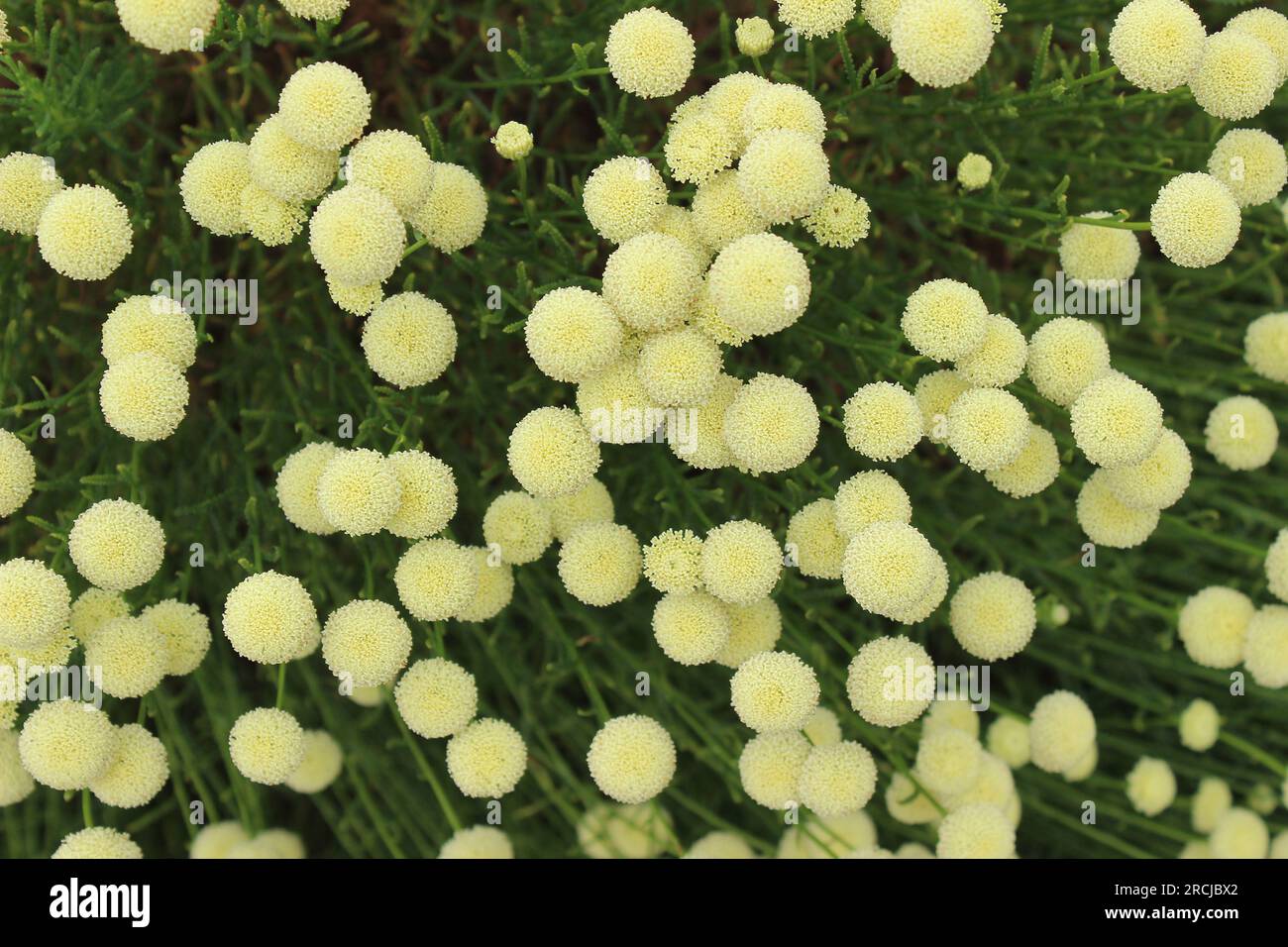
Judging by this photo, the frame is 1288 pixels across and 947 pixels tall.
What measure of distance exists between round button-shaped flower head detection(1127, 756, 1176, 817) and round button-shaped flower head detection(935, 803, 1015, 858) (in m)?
0.27

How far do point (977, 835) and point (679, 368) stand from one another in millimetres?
635

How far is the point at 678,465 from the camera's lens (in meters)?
1.32

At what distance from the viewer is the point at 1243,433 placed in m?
1.36

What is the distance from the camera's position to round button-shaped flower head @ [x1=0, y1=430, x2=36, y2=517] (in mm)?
1101

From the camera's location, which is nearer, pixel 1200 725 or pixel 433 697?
pixel 433 697

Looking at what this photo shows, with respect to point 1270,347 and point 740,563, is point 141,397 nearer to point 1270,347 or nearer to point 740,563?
point 740,563

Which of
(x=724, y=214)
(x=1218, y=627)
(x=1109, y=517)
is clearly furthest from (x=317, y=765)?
(x=1218, y=627)

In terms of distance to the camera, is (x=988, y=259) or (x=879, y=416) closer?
(x=879, y=416)

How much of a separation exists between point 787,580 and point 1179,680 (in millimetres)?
625

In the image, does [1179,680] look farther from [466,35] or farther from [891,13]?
[466,35]

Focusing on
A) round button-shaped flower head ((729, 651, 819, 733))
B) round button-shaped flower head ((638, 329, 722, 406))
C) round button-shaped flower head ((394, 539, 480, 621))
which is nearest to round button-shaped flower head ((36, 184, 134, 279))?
round button-shaped flower head ((394, 539, 480, 621))

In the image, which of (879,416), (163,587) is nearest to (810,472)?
(879,416)

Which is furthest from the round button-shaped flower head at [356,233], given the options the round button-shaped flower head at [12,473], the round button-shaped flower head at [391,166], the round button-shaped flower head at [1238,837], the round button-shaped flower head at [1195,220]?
the round button-shaped flower head at [1238,837]

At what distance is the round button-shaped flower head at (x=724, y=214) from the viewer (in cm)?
106
